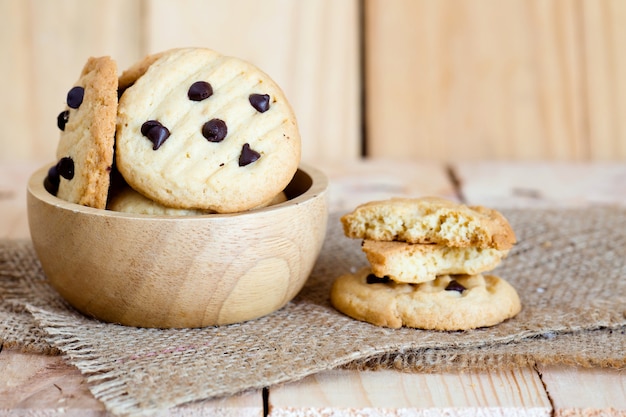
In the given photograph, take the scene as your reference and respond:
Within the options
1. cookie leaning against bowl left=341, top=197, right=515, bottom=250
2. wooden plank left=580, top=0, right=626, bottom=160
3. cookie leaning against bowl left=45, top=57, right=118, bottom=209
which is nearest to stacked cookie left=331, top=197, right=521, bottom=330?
cookie leaning against bowl left=341, top=197, right=515, bottom=250

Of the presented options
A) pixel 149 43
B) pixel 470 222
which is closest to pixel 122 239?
pixel 470 222

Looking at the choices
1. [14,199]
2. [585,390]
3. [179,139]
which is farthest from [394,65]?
[585,390]

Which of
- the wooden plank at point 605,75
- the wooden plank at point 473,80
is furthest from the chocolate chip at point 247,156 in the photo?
the wooden plank at point 605,75

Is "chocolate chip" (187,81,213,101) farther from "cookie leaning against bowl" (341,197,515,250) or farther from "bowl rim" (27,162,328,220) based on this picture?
"cookie leaning against bowl" (341,197,515,250)

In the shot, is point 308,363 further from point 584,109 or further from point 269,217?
point 584,109

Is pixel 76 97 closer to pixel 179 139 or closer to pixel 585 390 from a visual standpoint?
pixel 179 139
